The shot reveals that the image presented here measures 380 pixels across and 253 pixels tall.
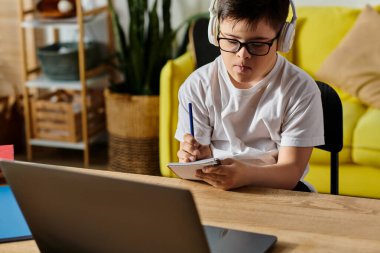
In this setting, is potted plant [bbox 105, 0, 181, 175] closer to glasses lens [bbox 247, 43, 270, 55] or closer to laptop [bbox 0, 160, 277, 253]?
glasses lens [bbox 247, 43, 270, 55]

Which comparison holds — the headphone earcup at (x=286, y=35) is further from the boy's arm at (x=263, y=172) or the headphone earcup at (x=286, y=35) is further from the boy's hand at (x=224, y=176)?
the boy's hand at (x=224, y=176)

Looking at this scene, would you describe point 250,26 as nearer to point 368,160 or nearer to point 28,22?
point 368,160

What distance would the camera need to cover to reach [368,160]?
Answer: 2.79 metres

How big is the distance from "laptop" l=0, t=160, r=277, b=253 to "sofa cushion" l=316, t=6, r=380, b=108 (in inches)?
89.5

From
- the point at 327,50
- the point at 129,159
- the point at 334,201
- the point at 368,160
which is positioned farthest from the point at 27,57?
the point at 334,201

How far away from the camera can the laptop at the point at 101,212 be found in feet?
2.84

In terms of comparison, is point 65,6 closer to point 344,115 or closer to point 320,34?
point 320,34

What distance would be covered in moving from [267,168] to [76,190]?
25.7 inches

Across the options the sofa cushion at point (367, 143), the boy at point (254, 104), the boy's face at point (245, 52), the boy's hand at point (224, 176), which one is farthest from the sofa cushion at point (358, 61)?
the boy's hand at point (224, 176)

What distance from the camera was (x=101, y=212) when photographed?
3.02ft

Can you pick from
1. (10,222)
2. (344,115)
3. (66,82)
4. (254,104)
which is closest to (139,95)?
(66,82)

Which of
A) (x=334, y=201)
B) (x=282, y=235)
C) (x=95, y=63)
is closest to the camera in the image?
(x=282, y=235)

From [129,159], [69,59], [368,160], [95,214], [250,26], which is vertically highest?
[250,26]

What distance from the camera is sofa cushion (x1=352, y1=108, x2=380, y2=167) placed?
2.77m
